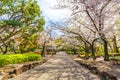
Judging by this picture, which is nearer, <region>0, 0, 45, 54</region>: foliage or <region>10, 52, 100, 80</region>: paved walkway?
<region>10, 52, 100, 80</region>: paved walkway

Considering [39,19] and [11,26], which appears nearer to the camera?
[11,26]

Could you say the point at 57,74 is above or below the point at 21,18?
below

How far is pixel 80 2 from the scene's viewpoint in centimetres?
1634

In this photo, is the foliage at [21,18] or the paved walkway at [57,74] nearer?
the paved walkway at [57,74]

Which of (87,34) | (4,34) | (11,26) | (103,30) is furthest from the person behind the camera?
(87,34)

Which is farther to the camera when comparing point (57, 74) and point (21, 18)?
point (21, 18)

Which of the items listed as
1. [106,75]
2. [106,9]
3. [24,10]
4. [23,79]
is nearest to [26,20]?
[24,10]

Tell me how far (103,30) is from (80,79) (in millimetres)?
8148

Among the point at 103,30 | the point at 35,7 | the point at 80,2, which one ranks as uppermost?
the point at 35,7

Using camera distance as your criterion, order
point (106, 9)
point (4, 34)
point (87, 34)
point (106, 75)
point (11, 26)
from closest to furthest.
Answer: point (106, 75)
point (106, 9)
point (11, 26)
point (4, 34)
point (87, 34)

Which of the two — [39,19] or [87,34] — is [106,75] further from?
[87,34]

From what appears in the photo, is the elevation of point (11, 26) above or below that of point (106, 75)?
above

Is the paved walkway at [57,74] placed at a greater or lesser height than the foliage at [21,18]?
lesser

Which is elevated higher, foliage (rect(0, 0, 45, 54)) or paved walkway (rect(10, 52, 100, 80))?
foliage (rect(0, 0, 45, 54))
